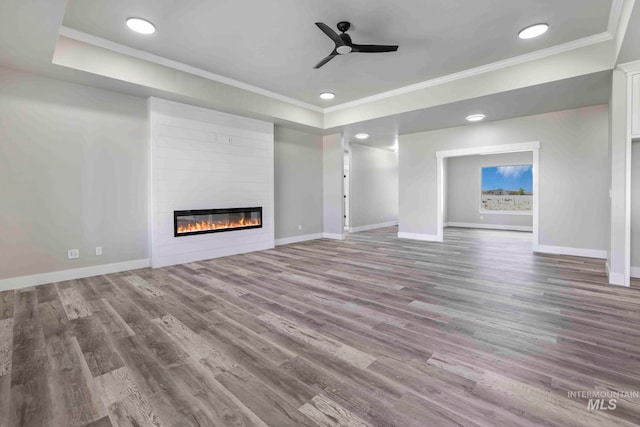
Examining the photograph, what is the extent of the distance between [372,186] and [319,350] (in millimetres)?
7569

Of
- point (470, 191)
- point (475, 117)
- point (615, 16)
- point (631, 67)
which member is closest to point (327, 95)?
point (475, 117)

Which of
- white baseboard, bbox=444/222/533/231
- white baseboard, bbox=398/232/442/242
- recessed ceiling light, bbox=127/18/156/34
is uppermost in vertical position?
recessed ceiling light, bbox=127/18/156/34

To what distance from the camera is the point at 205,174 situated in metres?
4.98

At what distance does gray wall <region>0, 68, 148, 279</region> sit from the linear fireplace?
50cm

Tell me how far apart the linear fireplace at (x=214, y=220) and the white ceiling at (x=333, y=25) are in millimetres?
2234

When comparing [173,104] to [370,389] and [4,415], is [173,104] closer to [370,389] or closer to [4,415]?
[4,415]

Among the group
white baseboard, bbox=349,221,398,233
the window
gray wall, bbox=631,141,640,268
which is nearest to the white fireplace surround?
white baseboard, bbox=349,221,398,233

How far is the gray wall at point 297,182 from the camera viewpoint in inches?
251

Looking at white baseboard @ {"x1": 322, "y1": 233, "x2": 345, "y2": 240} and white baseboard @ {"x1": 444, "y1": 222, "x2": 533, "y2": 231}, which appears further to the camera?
white baseboard @ {"x1": 444, "y1": 222, "x2": 533, "y2": 231}

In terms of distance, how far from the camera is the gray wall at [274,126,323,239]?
639 centimetres

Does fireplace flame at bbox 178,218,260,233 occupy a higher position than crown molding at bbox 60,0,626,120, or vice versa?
crown molding at bbox 60,0,626,120

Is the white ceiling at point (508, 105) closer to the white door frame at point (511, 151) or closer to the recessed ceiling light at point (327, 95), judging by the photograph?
the white door frame at point (511, 151)

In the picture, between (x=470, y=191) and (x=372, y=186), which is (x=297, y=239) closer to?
(x=372, y=186)

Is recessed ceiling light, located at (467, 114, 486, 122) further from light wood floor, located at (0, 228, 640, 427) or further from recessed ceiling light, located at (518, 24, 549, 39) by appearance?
light wood floor, located at (0, 228, 640, 427)
